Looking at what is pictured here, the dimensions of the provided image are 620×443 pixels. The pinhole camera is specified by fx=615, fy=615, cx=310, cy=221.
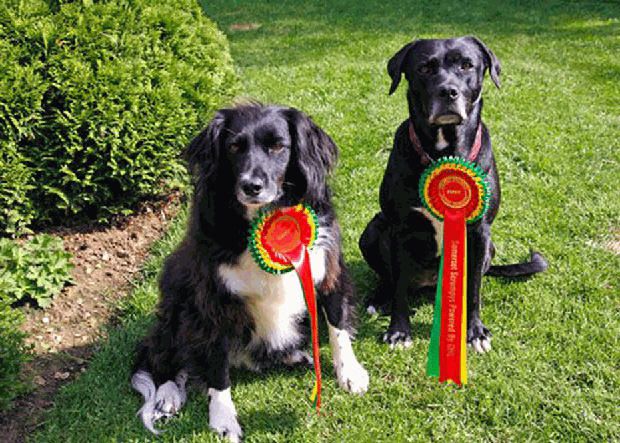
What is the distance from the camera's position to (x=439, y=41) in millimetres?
2951

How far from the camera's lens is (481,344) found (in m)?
3.15

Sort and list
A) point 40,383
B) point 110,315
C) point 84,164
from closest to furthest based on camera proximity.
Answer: point 40,383, point 110,315, point 84,164

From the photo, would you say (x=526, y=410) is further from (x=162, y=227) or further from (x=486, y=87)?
(x=486, y=87)

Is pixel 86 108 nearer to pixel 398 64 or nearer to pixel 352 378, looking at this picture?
pixel 398 64

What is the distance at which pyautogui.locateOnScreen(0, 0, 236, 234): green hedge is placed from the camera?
376 centimetres

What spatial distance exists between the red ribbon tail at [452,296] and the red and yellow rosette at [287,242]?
24.6 inches

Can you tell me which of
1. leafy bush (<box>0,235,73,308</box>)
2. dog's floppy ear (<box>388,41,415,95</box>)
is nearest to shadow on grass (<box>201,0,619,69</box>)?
leafy bush (<box>0,235,73,308</box>)

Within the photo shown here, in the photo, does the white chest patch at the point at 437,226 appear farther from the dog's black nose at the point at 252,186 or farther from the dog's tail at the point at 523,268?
the dog's black nose at the point at 252,186

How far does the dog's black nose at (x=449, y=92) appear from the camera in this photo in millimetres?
2748

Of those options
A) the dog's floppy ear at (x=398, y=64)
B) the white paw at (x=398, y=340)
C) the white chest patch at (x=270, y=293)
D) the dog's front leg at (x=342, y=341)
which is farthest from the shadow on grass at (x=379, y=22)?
the white chest patch at (x=270, y=293)

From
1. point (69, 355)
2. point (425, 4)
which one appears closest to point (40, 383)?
point (69, 355)

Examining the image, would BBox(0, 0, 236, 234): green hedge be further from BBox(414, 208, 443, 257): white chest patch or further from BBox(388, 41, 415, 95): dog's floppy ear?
BBox(414, 208, 443, 257): white chest patch

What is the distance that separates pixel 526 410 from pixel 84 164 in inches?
117

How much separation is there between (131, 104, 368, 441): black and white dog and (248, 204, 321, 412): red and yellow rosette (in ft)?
0.19
